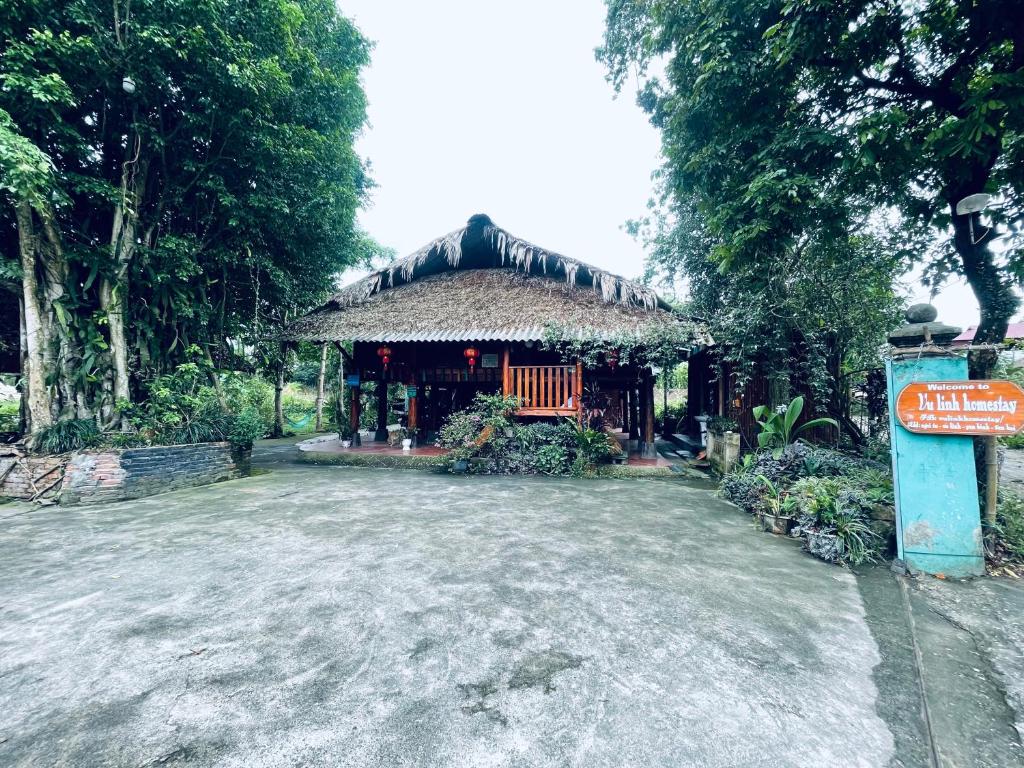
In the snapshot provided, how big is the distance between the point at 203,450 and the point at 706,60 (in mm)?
9100

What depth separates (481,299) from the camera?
9.69m

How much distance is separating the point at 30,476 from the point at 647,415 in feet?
33.0

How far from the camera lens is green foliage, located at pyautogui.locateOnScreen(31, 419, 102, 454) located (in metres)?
5.52

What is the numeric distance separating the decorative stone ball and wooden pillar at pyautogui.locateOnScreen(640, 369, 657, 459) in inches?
196

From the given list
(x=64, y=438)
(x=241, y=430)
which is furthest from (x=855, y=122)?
(x=64, y=438)

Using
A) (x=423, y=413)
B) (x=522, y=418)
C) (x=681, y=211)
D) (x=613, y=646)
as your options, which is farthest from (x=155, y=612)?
(x=681, y=211)

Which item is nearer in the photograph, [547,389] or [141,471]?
[141,471]

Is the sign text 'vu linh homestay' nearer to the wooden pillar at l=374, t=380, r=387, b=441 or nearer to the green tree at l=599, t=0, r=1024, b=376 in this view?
the green tree at l=599, t=0, r=1024, b=376

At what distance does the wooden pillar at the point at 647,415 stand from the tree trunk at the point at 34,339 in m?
10.0

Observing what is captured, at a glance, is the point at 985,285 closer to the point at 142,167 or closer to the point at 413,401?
the point at 413,401

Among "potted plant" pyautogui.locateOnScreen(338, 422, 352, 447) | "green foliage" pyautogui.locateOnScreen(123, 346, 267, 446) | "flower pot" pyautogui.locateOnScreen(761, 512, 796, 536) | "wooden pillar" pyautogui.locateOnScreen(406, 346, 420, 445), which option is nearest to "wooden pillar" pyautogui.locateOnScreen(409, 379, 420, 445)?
"wooden pillar" pyautogui.locateOnScreen(406, 346, 420, 445)

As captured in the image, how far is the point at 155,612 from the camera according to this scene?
8.23ft

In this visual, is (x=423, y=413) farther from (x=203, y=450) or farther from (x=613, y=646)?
(x=613, y=646)

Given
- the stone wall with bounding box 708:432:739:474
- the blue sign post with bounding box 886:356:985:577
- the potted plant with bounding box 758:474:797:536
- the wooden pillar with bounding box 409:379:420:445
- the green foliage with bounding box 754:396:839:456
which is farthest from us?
the wooden pillar with bounding box 409:379:420:445
